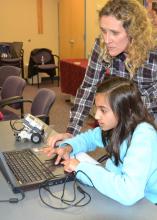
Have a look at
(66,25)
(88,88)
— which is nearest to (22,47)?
(66,25)

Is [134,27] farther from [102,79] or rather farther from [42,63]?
[42,63]

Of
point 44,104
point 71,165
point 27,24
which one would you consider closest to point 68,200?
point 71,165

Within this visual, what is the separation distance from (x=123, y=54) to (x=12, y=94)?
193 centimetres

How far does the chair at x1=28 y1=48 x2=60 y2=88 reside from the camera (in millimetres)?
7020

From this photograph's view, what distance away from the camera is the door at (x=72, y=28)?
670cm

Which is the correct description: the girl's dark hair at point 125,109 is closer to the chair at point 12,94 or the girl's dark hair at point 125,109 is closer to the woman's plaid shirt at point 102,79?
the woman's plaid shirt at point 102,79

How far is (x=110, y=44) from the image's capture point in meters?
1.51

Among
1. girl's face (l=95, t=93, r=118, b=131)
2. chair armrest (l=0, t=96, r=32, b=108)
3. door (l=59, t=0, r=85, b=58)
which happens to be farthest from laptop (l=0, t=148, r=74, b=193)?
door (l=59, t=0, r=85, b=58)

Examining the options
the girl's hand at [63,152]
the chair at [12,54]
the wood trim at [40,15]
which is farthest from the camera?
the wood trim at [40,15]

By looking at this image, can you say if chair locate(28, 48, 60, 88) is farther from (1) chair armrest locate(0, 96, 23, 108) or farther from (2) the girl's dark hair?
(2) the girl's dark hair

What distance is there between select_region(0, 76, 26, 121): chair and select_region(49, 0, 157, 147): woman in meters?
1.46

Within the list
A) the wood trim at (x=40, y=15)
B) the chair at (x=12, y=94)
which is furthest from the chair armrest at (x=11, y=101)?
the wood trim at (x=40, y=15)

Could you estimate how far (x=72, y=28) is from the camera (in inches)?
278

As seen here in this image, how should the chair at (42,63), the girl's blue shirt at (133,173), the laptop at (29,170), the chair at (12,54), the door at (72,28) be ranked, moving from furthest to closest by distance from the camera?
the chair at (42,63)
the chair at (12,54)
the door at (72,28)
the laptop at (29,170)
the girl's blue shirt at (133,173)
